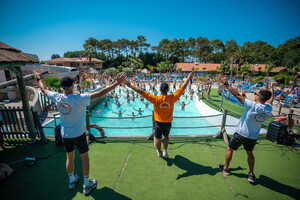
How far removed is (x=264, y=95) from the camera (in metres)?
2.50

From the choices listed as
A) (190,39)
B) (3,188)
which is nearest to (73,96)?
(3,188)

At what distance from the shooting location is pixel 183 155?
391 centimetres

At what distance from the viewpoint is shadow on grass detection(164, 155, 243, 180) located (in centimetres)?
322

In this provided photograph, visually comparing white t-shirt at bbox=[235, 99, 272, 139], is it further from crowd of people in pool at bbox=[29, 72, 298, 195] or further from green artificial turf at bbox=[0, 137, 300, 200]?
green artificial turf at bbox=[0, 137, 300, 200]

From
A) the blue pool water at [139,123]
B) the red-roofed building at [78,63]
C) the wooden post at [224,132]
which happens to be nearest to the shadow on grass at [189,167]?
the wooden post at [224,132]

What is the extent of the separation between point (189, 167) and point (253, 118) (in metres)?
1.82

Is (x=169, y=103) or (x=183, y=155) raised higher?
(x=169, y=103)

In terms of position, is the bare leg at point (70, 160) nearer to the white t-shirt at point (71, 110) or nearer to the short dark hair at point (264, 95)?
the white t-shirt at point (71, 110)

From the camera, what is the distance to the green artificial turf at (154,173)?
8.82ft

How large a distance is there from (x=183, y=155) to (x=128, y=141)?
71.1 inches

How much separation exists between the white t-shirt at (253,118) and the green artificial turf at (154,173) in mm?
1162

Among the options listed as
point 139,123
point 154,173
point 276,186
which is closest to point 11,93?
point 139,123

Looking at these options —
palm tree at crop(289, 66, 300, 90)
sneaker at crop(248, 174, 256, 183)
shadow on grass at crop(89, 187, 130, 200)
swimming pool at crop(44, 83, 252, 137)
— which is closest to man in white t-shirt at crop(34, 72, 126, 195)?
shadow on grass at crop(89, 187, 130, 200)

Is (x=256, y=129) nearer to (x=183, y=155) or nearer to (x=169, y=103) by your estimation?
(x=169, y=103)
